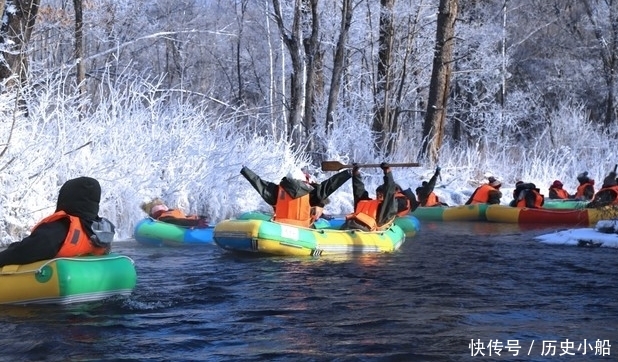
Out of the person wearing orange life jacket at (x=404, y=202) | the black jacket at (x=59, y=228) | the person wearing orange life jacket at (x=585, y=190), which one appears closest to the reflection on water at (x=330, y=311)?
the black jacket at (x=59, y=228)

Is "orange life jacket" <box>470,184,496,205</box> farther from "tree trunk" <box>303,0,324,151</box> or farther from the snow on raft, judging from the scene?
the snow on raft

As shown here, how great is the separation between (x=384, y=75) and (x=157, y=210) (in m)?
10.8

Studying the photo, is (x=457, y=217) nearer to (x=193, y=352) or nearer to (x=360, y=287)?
(x=360, y=287)

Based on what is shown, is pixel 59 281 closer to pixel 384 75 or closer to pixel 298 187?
pixel 298 187

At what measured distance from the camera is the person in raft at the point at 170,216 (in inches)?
475

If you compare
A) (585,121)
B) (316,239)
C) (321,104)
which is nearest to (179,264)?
(316,239)

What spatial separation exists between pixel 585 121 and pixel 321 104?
28.2 ft

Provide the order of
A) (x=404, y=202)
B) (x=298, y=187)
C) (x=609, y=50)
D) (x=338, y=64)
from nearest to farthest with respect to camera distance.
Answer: (x=298, y=187)
(x=404, y=202)
(x=338, y=64)
(x=609, y=50)

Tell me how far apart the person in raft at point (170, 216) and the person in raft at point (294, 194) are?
1.31 meters

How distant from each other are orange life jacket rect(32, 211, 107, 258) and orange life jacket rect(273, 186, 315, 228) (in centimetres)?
390

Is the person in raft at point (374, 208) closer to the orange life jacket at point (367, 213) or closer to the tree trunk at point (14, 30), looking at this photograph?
the orange life jacket at point (367, 213)

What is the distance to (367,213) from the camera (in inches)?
465

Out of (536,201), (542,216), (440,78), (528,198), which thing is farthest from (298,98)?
(542,216)

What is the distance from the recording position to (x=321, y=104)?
2234cm
